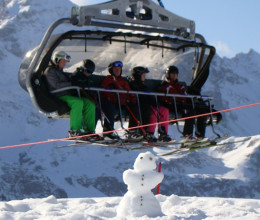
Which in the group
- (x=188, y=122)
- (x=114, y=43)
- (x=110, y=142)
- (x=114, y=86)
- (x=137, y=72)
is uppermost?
(x=114, y=43)

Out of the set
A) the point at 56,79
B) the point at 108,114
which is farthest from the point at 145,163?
the point at 56,79

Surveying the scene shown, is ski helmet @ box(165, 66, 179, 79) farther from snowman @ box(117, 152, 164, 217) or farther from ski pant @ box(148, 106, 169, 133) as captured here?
snowman @ box(117, 152, 164, 217)

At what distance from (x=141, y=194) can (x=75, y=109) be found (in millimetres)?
2177

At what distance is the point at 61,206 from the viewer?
47.1ft

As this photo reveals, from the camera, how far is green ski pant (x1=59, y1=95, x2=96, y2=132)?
12.8 metres

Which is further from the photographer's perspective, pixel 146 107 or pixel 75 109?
pixel 146 107

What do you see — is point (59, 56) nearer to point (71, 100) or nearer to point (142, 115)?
point (71, 100)

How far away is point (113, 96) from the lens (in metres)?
13.3

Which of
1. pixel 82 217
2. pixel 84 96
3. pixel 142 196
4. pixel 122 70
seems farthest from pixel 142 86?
pixel 82 217

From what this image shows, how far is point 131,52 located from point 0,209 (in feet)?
14.3

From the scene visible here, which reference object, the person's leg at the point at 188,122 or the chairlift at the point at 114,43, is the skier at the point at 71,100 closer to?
the chairlift at the point at 114,43

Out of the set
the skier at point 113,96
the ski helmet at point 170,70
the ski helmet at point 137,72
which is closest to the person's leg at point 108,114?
the skier at point 113,96

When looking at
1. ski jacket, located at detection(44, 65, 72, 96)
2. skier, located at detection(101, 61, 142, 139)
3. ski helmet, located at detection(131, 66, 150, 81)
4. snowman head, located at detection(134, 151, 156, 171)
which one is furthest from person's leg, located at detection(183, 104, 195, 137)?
ski jacket, located at detection(44, 65, 72, 96)

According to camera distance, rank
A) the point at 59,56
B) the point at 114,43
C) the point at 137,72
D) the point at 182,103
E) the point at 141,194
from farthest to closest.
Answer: the point at 182,103
the point at 137,72
the point at 114,43
the point at 59,56
the point at 141,194
